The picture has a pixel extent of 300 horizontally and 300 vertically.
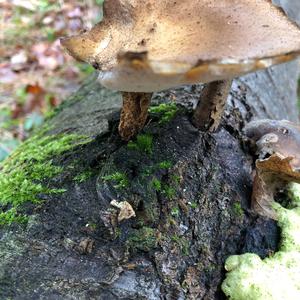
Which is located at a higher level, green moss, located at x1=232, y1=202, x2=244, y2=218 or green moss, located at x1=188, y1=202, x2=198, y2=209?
green moss, located at x1=188, y1=202, x2=198, y2=209

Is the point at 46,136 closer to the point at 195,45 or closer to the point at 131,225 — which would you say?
the point at 131,225

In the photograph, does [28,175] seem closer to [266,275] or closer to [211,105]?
[211,105]

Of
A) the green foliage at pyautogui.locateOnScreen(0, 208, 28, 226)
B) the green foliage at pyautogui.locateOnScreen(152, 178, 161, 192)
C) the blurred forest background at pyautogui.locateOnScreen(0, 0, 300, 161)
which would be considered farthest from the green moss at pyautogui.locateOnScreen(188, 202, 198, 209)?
the blurred forest background at pyautogui.locateOnScreen(0, 0, 300, 161)

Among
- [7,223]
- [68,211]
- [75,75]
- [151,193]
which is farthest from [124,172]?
[75,75]

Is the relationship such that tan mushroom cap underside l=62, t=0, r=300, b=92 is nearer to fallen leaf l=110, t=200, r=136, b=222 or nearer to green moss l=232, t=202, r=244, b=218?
fallen leaf l=110, t=200, r=136, b=222

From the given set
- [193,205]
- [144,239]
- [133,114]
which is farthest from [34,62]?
[144,239]

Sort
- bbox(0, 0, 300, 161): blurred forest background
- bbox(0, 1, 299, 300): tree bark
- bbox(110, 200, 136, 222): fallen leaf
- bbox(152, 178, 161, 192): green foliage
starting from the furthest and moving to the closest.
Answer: bbox(0, 0, 300, 161): blurred forest background
bbox(152, 178, 161, 192): green foliage
bbox(110, 200, 136, 222): fallen leaf
bbox(0, 1, 299, 300): tree bark

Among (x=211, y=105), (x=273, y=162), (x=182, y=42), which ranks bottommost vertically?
(x=273, y=162)

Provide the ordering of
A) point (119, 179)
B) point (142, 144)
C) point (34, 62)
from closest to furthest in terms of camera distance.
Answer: point (119, 179) → point (142, 144) → point (34, 62)
